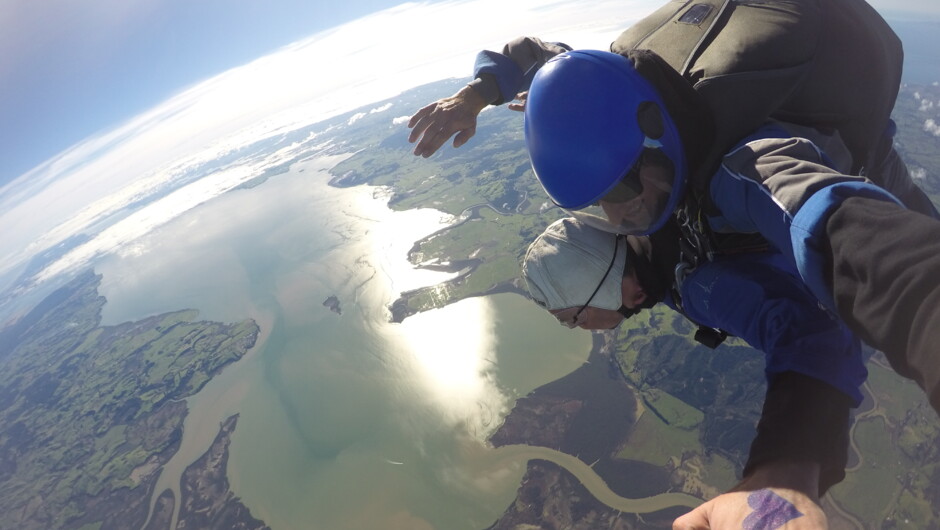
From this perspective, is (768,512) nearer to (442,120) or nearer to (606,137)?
(606,137)

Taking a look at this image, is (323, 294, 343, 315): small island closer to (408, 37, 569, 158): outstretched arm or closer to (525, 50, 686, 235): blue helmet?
(408, 37, 569, 158): outstretched arm

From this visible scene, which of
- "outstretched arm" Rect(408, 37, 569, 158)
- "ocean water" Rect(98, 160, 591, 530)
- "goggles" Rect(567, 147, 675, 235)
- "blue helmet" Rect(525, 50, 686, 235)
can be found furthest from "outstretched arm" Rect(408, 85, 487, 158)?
"ocean water" Rect(98, 160, 591, 530)

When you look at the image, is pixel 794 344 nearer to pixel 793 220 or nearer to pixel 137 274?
pixel 793 220

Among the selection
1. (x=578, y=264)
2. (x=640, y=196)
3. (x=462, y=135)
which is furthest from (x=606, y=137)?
(x=462, y=135)

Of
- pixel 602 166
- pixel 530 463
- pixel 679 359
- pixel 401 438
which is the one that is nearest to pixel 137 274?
pixel 401 438

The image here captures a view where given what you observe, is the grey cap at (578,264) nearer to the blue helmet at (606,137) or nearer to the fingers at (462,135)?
the blue helmet at (606,137)

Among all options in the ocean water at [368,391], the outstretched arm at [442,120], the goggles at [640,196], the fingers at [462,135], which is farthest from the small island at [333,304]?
the goggles at [640,196]
